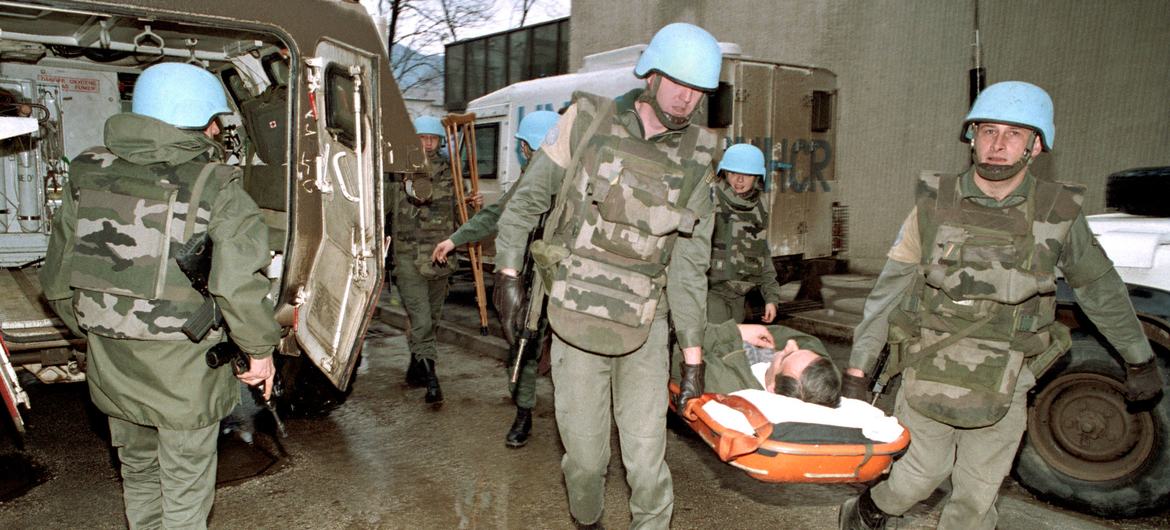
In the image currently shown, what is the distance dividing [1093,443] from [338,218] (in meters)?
3.88

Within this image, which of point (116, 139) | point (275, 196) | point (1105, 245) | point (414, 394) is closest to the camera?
point (116, 139)

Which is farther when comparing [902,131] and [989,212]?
[902,131]

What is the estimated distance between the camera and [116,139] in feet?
8.13

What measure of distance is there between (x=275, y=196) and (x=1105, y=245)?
4.86 metres

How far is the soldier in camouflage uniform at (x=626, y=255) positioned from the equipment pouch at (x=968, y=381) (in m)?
0.84

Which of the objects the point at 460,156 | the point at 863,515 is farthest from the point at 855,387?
the point at 460,156

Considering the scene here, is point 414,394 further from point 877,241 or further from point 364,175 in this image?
point 877,241

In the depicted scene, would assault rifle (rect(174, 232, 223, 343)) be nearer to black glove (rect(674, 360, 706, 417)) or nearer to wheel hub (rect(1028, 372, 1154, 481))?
black glove (rect(674, 360, 706, 417))

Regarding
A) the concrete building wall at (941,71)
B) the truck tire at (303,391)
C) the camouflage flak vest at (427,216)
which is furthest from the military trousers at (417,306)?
the concrete building wall at (941,71)

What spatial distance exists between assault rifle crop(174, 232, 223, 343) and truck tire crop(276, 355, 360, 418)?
2282 mm

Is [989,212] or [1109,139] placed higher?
[1109,139]

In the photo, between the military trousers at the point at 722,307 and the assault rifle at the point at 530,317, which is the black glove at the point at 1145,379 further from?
the military trousers at the point at 722,307

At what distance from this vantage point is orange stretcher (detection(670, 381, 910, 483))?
9.13 feet

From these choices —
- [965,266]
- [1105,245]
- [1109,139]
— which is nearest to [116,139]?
[965,266]
